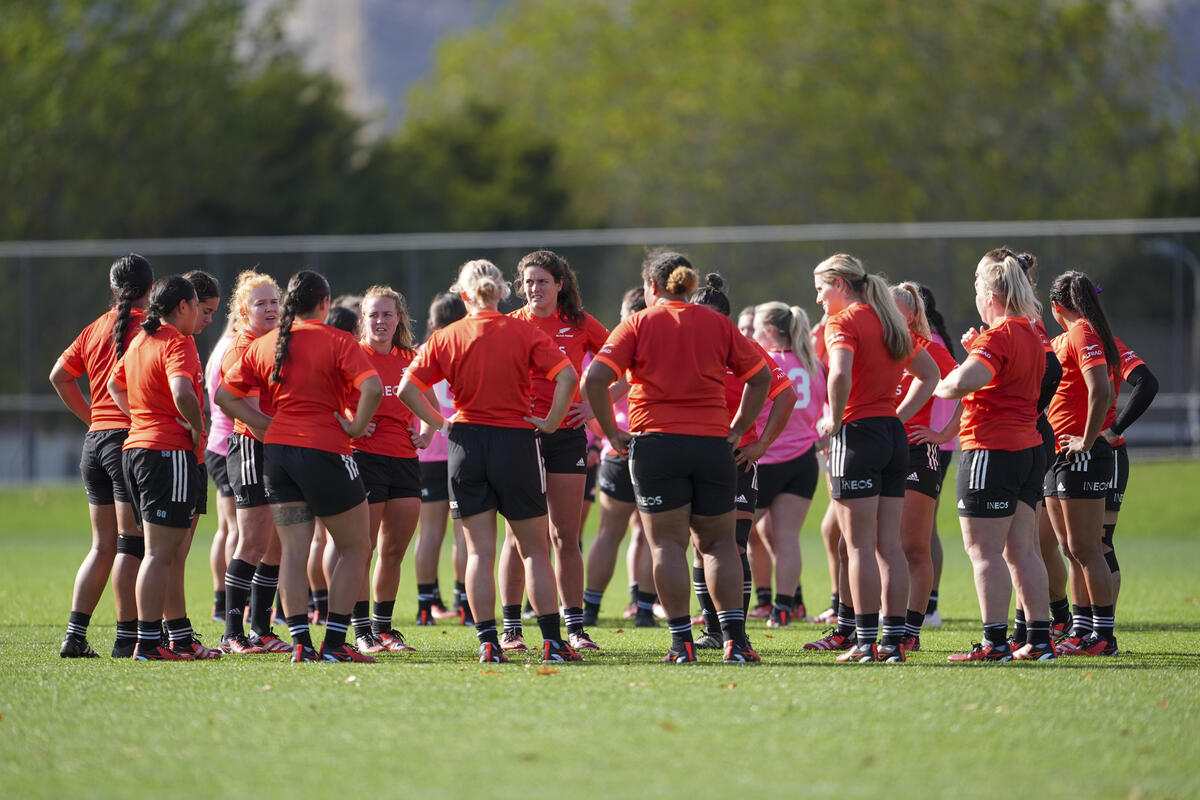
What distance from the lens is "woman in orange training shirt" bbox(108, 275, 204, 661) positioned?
7.49 metres

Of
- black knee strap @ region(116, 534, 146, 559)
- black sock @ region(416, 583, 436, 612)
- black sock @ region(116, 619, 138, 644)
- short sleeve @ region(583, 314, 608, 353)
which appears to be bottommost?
black sock @ region(416, 583, 436, 612)

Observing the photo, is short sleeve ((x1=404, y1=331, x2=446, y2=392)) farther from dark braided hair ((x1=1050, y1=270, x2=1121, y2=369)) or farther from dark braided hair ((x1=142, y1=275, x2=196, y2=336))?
dark braided hair ((x1=1050, y1=270, x2=1121, y2=369))

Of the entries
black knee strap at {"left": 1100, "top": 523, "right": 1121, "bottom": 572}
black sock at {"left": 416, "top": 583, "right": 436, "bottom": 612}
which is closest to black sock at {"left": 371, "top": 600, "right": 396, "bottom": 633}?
black sock at {"left": 416, "top": 583, "right": 436, "bottom": 612}

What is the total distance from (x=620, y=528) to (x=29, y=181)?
2663 cm

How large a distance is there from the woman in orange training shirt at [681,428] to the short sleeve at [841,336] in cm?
36

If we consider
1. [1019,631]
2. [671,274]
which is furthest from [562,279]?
[1019,631]

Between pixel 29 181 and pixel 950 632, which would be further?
pixel 29 181

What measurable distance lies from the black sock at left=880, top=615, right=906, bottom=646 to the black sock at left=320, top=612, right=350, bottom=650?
2.67m

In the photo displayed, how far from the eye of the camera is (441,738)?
5.46 meters

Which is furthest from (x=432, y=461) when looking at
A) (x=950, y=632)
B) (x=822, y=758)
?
(x=822, y=758)

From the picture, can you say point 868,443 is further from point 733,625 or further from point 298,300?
point 298,300

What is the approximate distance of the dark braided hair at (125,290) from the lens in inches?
310

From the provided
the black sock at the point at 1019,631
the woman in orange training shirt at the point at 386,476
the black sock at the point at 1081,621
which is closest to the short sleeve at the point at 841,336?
the black sock at the point at 1019,631

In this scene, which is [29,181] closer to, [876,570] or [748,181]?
[748,181]
